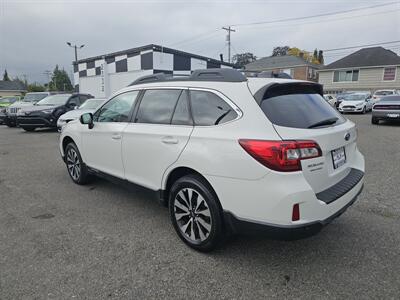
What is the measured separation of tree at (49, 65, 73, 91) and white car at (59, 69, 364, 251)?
85.6 m

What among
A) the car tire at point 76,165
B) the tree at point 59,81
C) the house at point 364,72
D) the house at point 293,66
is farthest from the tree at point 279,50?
the car tire at point 76,165

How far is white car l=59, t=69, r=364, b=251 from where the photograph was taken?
2.21 meters

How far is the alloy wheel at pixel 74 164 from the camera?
474 cm

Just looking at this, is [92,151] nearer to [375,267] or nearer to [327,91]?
[375,267]

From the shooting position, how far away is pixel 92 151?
4.20 meters

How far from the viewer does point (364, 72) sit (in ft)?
105

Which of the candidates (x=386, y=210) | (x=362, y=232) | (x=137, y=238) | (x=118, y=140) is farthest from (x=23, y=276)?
(x=386, y=210)

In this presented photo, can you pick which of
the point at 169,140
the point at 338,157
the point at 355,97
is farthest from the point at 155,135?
the point at 355,97

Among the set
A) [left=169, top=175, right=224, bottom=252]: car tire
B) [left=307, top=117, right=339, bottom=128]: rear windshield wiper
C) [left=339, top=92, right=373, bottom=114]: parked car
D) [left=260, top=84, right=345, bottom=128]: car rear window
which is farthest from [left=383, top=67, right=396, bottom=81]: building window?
[left=169, top=175, right=224, bottom=252]: car tire

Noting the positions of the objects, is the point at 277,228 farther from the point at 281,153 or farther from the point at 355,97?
the point at 355,97

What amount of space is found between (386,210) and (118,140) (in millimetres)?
3523

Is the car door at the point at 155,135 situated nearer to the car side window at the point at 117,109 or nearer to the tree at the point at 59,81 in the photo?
the car side window at the point at 117,109

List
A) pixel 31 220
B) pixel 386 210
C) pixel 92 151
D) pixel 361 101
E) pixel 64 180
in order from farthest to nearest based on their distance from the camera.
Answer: pixel 361 101, pixel 64 180, pixel 92 151, pixel 386 210, pixel 31 220

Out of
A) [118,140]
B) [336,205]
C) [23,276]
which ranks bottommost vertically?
[23,276]
